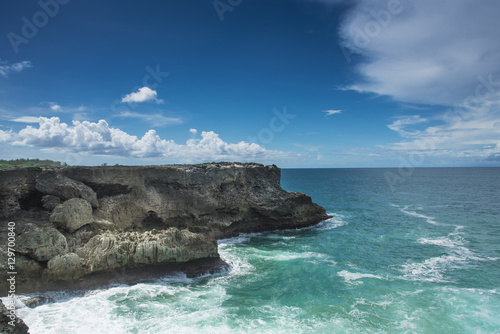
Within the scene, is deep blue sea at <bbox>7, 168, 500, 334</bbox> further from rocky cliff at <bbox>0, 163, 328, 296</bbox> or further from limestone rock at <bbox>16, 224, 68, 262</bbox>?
limestone rock at <bbox>16, 224, 68, 262</bbox>

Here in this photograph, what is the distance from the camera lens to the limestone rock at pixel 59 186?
75.3ft

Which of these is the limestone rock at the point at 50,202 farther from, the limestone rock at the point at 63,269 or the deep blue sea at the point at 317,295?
the deep blue sea at the point at 317,295

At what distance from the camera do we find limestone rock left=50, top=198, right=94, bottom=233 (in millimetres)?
20969

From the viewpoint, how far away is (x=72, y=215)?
21.4 metres

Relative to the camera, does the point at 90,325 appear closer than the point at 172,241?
Yes

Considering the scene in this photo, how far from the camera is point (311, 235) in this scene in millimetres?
31094

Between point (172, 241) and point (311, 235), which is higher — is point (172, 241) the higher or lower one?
the higher one

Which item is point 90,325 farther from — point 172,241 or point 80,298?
point 172,241

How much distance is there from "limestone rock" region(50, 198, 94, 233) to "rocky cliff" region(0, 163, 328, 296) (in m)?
0.07

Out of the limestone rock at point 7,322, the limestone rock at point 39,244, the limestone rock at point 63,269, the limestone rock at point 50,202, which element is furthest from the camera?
the limestone rock at point 50,202

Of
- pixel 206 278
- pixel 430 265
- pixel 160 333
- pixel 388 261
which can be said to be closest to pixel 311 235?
pixel 388 261

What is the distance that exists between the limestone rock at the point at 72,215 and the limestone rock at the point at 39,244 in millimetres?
2532

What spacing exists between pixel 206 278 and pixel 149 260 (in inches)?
158

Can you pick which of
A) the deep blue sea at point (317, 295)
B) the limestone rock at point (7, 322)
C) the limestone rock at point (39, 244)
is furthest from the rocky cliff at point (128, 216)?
the limestone rock at point (7, 322)
